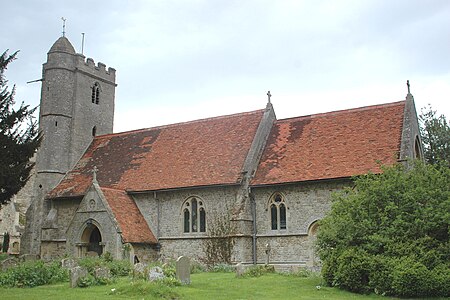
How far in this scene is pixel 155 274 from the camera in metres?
16.6

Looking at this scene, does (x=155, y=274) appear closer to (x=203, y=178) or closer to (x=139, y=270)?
(x=139, y=270)

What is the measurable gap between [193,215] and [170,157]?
444 cm

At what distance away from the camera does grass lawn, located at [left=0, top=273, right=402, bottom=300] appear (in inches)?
579

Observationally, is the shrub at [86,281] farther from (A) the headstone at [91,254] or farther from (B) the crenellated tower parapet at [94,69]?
(B) the crenellated tower parapet at [94,69]

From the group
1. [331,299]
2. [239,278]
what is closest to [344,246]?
[331,299]

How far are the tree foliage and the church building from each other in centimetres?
575

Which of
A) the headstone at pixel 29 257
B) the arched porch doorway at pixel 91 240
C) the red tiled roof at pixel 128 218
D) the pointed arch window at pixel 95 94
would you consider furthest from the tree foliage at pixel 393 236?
the pointed arch window at pixel 95 94

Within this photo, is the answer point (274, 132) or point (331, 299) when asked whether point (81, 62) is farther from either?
point (331, 299)

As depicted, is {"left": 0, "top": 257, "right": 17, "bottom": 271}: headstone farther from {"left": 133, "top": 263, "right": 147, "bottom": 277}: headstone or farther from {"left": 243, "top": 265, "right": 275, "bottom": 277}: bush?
{"left": 243, "top": 265, "right": 275, "bottom": 277}: bush

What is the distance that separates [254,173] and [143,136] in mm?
10139

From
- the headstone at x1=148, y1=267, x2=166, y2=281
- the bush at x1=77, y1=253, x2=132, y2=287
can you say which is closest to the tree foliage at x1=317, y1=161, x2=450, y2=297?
the headstone at x1=148, y1=267, x2=166, y2=281

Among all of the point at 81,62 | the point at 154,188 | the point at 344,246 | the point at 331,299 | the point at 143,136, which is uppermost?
the point at 81,62

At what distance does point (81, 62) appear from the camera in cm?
3519

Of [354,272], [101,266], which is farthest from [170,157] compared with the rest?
[354,272]
